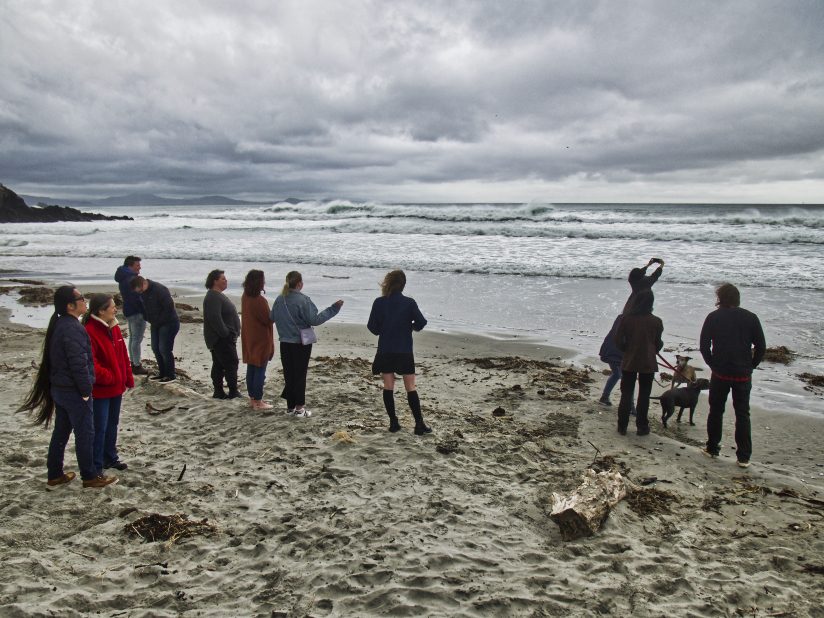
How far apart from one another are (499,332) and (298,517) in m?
7.27

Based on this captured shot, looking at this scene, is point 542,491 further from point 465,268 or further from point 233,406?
point 465,268

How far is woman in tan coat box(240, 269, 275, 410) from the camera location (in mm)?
6020

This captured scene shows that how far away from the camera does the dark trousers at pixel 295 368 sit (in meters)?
6.01

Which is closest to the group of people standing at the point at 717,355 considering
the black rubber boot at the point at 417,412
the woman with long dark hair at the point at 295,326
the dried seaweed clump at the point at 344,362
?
the black rubber boot at the point at 417,412

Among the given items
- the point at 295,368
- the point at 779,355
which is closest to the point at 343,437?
the point at 295,368

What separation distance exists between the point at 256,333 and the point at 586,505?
14.1 feet

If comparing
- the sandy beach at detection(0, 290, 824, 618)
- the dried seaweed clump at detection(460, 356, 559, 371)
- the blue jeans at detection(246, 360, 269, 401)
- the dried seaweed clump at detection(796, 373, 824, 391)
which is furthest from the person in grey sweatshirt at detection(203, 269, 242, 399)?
the dried seaweed clump at detection(796, 373, 824, 391)

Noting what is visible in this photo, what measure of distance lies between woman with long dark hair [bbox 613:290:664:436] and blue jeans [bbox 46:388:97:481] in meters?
5.51

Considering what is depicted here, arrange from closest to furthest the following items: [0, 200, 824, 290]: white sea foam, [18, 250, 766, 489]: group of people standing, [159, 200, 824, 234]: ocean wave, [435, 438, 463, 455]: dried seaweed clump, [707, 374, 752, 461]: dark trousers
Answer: [18, 250, 766, 489]: group of people standing, [707, 374, 752, 461]: dark trousers, [435, 438, 463, 455]: dried seaweed clump, [0, 200, 824, 290]: white sea foam, [159, 200, 824, 234]: ocean wave

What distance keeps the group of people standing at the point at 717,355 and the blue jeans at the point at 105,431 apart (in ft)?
17.9

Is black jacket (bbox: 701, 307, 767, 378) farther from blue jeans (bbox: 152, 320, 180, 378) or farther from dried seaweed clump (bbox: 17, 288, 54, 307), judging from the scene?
dried seaweed clump (bbox: 17, 288, 54, 307)

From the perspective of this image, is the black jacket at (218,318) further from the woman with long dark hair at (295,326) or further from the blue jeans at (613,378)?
the blue jeans at (613,378)

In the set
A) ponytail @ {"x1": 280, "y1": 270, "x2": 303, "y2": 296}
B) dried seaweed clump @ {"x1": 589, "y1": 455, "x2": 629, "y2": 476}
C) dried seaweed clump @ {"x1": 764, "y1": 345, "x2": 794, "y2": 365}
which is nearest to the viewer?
dried seaweed clump @ {"x1": 589, "y1": 455, "x2": 629, "y2": 476}

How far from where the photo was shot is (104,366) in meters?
4.30
